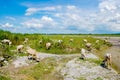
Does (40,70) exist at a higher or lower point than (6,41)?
lower

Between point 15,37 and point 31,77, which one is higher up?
point 15,37

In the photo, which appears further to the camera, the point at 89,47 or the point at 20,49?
the point at 89,47

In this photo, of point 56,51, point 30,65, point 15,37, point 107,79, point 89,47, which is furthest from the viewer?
point 15,37

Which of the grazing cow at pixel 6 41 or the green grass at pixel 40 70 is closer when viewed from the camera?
the green grass at pixel 40 70

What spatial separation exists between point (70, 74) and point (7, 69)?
8095 mm

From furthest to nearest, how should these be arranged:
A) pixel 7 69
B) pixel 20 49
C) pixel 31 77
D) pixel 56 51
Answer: pixel 56 51 → pixel 20 49 → pixel 7 69 → pixel 31 77

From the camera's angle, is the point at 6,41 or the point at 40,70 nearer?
the point at 40,70

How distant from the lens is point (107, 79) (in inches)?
1133

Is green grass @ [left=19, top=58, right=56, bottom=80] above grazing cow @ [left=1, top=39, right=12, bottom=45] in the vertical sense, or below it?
below

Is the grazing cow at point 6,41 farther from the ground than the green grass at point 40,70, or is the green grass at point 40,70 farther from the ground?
the grazing cow at point 6,41

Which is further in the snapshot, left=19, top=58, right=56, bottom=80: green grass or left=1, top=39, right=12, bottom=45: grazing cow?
left=1, top=39, right=12, bottom=45: grazing cow

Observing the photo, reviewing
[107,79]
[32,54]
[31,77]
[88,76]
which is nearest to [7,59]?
[32,54]

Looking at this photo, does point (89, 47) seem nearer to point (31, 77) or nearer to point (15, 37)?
point (15, 37)

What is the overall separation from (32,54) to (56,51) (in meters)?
10.6
